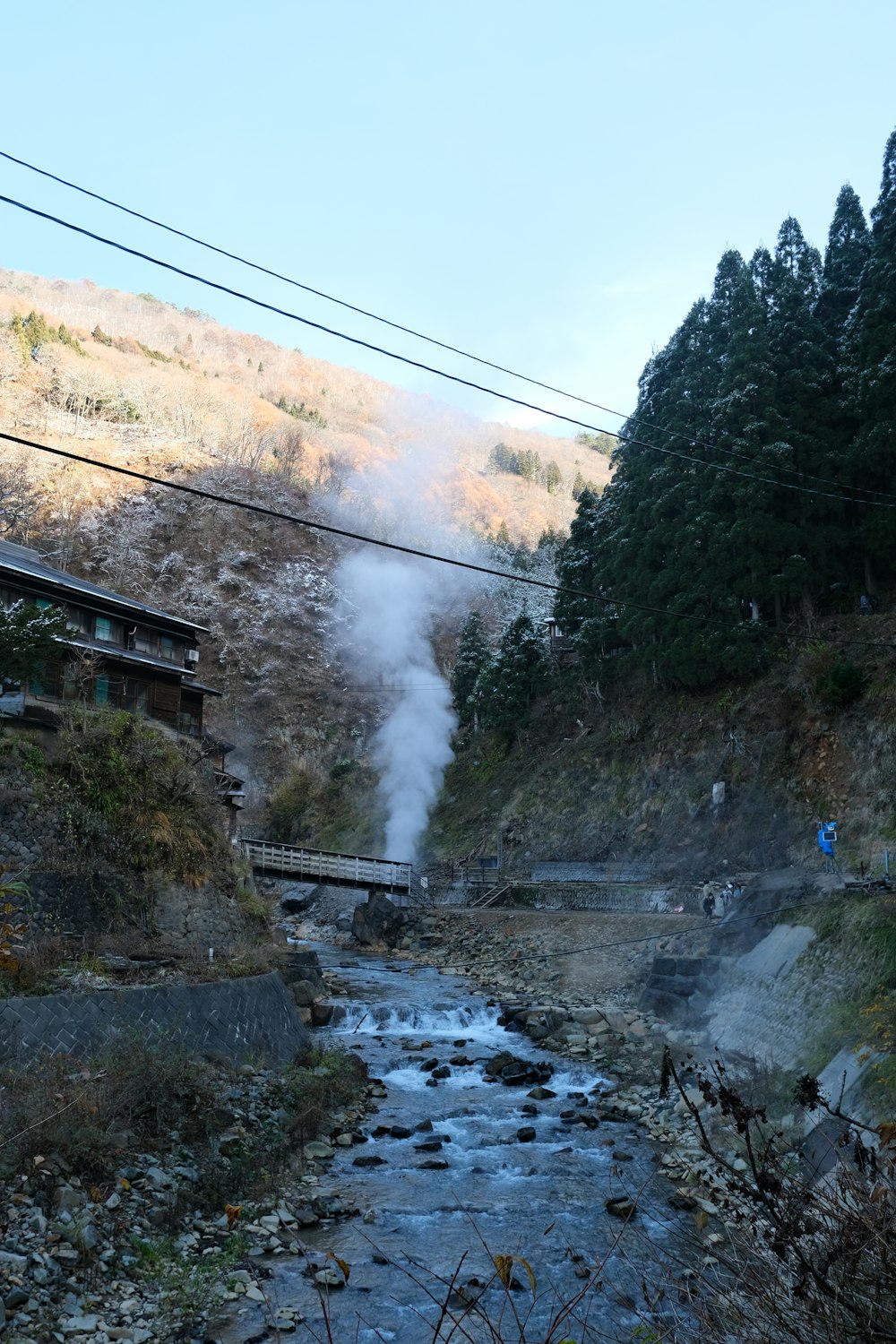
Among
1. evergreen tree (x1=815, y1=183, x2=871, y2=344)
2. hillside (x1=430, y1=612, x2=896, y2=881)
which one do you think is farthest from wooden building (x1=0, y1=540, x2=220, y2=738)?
evergreen tree (x1=815, y1=183, x2=871, y2=344)

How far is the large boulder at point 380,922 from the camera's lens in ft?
120

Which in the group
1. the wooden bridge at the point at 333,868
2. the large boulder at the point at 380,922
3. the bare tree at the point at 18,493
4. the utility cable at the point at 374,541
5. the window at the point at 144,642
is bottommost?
the large boulder at the point at 380,922

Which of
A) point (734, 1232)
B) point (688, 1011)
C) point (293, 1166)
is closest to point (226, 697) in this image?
point (688, 1011)

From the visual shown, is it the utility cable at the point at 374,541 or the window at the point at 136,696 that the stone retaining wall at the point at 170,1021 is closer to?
the utility cable at the point at 374,541

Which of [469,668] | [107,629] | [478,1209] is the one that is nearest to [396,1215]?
[478,1209]

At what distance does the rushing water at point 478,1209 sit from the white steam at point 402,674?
91.4ft

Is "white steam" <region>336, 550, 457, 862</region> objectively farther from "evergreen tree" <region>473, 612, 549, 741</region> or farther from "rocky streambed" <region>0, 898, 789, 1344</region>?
"rocky streambed" <region>0, 898, 789, 1344</region>

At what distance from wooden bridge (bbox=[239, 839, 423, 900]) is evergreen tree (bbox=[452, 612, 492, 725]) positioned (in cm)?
1222

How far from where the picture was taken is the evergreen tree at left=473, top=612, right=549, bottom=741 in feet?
146

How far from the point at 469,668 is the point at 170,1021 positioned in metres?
38.3

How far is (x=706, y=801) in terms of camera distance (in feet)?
99.6

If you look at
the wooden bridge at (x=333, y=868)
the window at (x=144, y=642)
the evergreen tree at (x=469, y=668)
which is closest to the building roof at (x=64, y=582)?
the window at (x=144, y=642)

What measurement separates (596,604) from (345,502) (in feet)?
203

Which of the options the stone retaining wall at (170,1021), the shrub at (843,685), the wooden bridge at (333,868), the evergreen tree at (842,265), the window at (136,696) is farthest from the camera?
the wooden bridge at (333,868)
